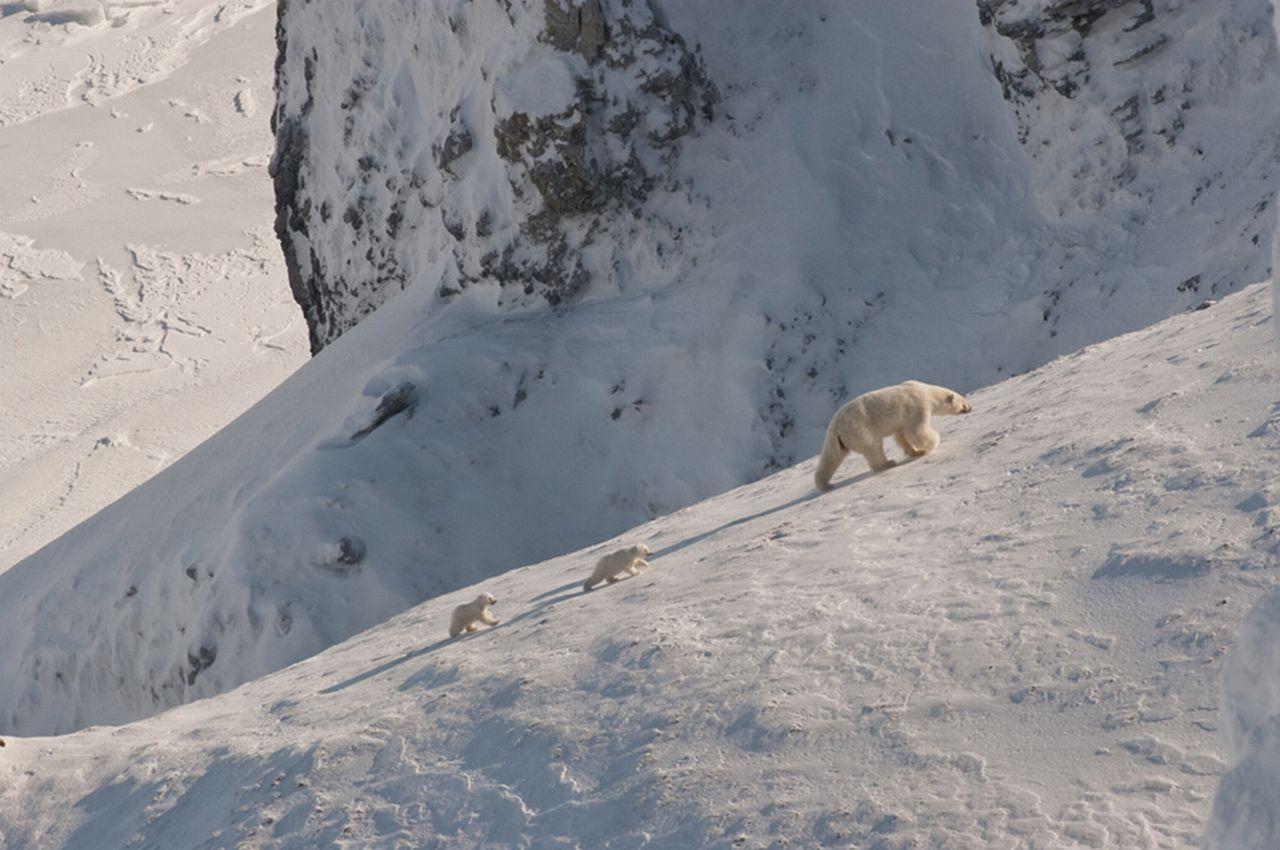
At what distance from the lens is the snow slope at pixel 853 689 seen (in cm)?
595

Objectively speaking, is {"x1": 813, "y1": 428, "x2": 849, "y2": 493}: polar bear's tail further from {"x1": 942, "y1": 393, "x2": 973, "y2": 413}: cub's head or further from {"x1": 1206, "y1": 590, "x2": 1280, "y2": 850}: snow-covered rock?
{"x1": 1206, "y1": 590, "x2": 1280, "y2": 850}: snow-covered rock

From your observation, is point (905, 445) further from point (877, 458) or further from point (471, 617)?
point (471, 617)

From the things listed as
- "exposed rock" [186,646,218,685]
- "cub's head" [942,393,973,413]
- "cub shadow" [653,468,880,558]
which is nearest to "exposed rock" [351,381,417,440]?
"exposed rock" [186,646,218,685]

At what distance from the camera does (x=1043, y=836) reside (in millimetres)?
5449

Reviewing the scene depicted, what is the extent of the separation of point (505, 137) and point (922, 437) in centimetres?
956

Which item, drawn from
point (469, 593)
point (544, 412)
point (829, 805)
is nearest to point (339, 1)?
point (544, 412)

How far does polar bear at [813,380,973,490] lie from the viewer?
10.5 m

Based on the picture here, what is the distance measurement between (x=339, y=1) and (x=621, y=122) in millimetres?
7258

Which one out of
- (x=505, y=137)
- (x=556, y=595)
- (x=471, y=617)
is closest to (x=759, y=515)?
(x=556, y=595)

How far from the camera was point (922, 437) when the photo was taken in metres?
10.6

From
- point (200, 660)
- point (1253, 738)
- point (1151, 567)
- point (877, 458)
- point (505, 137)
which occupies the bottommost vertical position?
point (200, 660)

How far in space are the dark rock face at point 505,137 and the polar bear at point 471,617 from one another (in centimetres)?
901

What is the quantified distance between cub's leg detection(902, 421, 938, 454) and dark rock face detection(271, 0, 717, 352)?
891 centimetres

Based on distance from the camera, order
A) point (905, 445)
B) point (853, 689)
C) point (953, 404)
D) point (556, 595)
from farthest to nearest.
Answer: point (953, 404) → point (556, 595) → point (905, 445) → point (853, 689)
